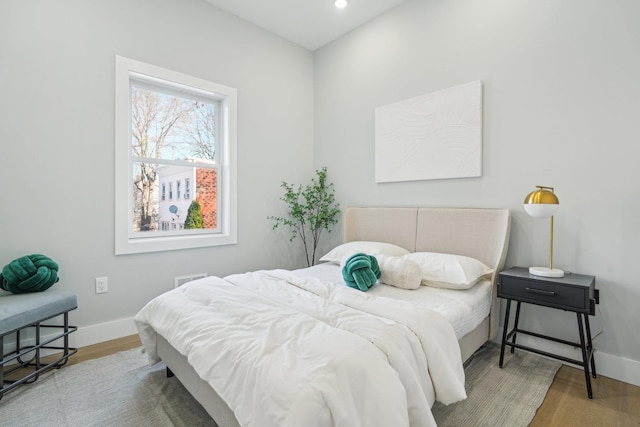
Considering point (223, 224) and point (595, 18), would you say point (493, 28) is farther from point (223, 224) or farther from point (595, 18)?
point (223, 224)

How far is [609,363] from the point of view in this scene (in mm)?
2014

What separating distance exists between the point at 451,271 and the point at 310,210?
1973mm

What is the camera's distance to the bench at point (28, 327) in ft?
5.63

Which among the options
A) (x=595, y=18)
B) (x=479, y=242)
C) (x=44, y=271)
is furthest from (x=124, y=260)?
(x=595, y=18)

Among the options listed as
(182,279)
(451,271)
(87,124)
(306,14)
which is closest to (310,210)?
(182,279)

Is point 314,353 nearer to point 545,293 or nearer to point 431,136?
point 545,293

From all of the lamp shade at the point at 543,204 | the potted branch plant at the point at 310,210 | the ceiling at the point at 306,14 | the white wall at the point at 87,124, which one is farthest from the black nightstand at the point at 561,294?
the ceiling at the point at 306,14

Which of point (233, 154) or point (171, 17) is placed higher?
point (171, 17)

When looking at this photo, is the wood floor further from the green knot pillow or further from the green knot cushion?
the green knot cushion

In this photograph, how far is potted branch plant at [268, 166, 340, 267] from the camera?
3.63m

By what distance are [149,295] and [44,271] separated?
0.83 metres

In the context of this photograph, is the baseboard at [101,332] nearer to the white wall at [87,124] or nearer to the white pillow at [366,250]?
the white wall at [87,124]

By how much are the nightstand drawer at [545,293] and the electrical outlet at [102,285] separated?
3007 millimetres

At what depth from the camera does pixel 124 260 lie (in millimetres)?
2605
